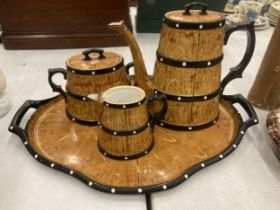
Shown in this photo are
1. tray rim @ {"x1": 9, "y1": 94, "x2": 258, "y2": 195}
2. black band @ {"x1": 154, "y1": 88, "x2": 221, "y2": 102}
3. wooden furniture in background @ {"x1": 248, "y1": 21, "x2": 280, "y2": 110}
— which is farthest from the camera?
wooden furniture in background @ {"x1": 248, "y1": 21, "x2": 280, "y2": 110}

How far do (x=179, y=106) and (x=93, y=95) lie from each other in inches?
6.9

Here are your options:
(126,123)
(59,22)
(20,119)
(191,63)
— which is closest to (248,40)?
(191,63)

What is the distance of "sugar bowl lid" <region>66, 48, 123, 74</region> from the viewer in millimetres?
563

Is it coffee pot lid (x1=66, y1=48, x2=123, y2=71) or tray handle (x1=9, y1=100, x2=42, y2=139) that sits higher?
coffee pot lid (x1=66, y1=48, x2=123, y2=71)

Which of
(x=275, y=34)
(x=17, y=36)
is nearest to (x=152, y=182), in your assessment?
(x=275, y=34)

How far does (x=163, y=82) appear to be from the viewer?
579 millimetres

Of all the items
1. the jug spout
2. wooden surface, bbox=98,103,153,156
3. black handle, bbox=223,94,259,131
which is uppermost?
the jug spout

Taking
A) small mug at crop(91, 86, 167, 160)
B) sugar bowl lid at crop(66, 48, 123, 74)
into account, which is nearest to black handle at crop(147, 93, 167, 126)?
small mug at crop(91, 86, 167, 160)

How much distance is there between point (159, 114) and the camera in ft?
1.87

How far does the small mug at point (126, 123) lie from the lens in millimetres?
487

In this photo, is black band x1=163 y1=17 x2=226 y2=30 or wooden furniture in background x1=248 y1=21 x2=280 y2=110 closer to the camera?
black band x1=163 y1=17 x2=226 y2=30

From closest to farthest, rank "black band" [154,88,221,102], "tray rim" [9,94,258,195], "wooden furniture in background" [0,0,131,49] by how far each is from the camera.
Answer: "tray rim" [9,94,258,195]
"black band" [154,88,221,102]
"wooden furniture in background" [0,0,131,49]

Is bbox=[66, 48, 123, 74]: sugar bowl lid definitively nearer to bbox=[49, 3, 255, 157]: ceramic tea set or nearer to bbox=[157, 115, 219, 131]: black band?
bbox=[49, 3, 255, 157]: ceramic tea set

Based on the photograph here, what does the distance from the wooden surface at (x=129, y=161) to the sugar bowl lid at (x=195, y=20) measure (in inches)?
8.7
